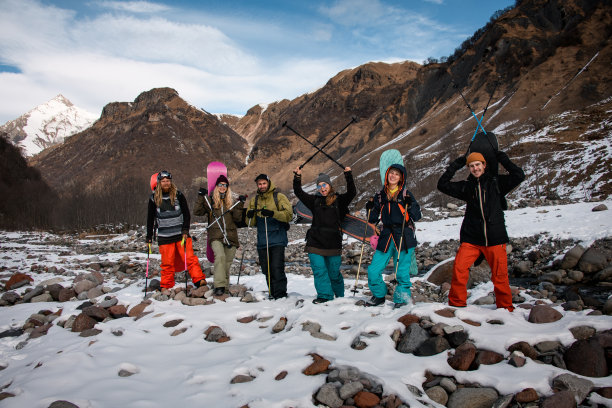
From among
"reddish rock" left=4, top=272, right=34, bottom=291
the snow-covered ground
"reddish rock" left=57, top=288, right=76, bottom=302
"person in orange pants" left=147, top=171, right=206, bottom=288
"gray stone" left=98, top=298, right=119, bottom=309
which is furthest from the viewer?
"reddish rock" left=4, top=272, right=34, bottom=291

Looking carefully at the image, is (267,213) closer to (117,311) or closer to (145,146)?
(117,311)

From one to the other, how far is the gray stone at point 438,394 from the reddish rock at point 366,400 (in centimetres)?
49

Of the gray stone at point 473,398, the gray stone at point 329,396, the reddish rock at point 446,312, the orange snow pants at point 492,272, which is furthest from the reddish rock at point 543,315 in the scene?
the gray stone at point 329,396

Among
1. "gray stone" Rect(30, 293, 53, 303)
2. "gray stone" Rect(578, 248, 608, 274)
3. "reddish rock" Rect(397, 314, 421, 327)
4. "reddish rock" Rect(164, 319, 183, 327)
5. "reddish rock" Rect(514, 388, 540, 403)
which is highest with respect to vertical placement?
"reddish rock" Rect(397, 314, 421, 327)

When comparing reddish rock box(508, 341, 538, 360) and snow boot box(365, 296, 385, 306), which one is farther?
snow boot box(365, 296, 385, 306)

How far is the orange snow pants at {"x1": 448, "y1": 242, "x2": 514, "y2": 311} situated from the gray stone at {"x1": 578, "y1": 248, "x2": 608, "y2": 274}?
261 inches

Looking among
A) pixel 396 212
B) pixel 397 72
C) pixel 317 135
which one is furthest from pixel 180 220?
pixel 397 72

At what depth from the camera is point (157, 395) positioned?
3213 mm

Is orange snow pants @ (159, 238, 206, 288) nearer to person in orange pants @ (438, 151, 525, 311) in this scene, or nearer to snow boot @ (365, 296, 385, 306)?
snow boot @ (365, 296, 385, 306)

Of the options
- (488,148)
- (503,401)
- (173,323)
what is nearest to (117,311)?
(173,323)

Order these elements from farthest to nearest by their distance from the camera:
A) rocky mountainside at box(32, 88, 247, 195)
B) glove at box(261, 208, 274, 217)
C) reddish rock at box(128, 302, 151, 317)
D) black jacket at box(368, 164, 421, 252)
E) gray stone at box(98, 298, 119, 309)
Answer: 1. rocky mountainside at box(32, 88, 247, 195)
2. glove at box(261, 208, 274, 217)
3. gray stone at box(98, 298, 119, 309)
4. reddish rock at box(128, 302, 151, 317)
5. black jacket at box(368, 164, 421, 252)

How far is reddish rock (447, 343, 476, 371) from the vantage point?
10.9 ft

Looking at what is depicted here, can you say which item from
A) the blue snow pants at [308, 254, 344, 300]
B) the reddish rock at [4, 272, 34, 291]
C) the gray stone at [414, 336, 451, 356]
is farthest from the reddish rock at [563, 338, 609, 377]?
A: the reddish rock at [4, 272, 34, 291]

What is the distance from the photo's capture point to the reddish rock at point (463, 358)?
331 cm
